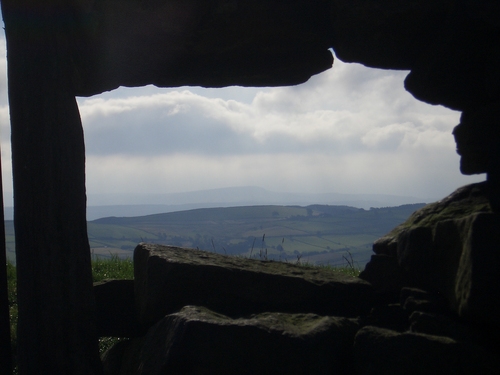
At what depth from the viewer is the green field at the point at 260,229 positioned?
312ft

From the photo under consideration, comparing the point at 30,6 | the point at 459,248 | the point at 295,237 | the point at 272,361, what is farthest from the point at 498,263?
the point at 295,237

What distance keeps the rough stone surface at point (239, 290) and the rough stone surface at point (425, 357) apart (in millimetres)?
1147

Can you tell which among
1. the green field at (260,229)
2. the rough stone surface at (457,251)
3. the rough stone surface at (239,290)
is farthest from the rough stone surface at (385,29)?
the green field at (260,229)

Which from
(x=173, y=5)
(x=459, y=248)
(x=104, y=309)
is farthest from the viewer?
(x=104, y=309)

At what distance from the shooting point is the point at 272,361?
426 cm

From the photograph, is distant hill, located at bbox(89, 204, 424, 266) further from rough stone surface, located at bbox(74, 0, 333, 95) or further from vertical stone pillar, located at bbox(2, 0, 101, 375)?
vertical stone pillar, located at bbox(2, 0, 101, 375)

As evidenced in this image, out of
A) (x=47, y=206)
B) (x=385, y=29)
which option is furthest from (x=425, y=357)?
(x=47, y=206)

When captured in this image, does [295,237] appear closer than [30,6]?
No

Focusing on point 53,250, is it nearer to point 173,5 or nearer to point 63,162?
point 63,162

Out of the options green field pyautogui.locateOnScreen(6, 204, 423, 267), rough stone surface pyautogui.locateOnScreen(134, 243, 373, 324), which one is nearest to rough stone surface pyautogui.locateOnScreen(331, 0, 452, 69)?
rough stone surface pyautogui.locateOnScreen(134, 243, 373, 324)

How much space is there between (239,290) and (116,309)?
1.69m

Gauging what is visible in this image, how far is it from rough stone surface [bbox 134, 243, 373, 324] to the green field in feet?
244

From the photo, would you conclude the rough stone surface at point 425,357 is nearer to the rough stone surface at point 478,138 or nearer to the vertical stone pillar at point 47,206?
the rough stone surface at point 478,138

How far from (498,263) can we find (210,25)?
3675 mm
